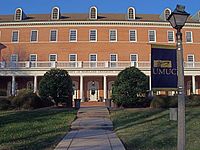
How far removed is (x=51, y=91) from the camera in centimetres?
2177

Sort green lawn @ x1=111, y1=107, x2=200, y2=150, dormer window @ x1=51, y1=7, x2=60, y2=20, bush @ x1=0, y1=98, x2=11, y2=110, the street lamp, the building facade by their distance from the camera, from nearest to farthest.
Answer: the street lamp, green lawn @ x1=111, y1=107, x2=200, y2=150, bush @ x1=0, y1=98, x2=11, y2=110, the building facade, dormer window @ x1=51, y1=7, x2=60, y2=20

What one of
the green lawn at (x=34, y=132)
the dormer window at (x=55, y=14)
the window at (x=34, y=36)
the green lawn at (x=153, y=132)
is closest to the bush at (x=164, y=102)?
the green lawn at (x=153, y=132)

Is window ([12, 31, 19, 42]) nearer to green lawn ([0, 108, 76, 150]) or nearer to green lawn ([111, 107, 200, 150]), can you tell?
green lawn ([0, 108, 76, 150])

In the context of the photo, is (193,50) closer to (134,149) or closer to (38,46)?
(38,46)

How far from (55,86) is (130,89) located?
559 cm

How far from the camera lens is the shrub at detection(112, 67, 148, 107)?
20.7 meters

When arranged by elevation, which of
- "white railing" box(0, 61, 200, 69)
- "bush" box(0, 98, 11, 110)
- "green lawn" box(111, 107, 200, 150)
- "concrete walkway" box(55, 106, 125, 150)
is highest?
"white railing" box(0, 61, 200, 69)

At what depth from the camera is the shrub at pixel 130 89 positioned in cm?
2066

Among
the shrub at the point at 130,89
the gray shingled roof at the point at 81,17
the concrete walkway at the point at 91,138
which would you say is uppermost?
the gray shingled roof at the point at 81,17

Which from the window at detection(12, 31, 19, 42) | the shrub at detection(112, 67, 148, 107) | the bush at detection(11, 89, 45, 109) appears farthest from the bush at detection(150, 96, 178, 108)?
the window at detection(12, 31, 19, 42)

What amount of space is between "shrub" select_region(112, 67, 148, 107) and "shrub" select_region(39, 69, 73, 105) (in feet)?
12.2

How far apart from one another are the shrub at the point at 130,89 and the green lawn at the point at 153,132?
4704mm

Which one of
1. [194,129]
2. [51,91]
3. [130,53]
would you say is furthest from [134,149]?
[130,53]

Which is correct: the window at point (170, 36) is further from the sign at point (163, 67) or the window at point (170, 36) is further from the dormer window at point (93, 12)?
the sign at point (163, 67)
